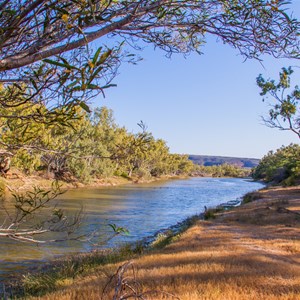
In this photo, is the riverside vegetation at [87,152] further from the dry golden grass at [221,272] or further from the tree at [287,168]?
the tree at [287,168]

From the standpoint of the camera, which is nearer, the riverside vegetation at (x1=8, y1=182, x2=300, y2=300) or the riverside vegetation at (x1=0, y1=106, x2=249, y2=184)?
the riverside vegetation at (x1=0, y1=106, x2=249, y2=184)

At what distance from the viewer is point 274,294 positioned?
5.47 meters

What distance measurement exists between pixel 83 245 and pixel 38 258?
2775mm

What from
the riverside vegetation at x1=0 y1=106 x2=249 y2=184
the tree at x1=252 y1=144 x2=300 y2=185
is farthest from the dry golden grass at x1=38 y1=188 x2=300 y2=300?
the tree at x1=252 y1=144 x2=300 y2=185

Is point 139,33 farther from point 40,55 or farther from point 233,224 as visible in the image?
point 233,224

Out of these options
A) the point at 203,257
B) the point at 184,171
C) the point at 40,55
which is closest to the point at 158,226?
the point at 203,257

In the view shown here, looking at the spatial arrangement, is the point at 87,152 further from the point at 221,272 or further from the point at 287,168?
the point at 287,168

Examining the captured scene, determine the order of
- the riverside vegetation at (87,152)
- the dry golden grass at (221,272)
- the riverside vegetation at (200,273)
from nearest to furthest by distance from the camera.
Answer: the riverside vegetation at (87,152) < the riverside vegetation at (200,273) < the dry golden grass at (221,272)

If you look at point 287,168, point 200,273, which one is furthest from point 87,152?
point 287,168

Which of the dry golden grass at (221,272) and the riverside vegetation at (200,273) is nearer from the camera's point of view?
the riverside vegetation at (200,273)

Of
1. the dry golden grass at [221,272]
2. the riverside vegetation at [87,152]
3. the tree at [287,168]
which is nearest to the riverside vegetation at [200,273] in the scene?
the dry golden grass at [221,272]

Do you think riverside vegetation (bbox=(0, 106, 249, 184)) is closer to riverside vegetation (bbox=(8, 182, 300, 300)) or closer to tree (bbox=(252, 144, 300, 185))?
riverside vegetation (bbox=(8, 182, 300, 300))

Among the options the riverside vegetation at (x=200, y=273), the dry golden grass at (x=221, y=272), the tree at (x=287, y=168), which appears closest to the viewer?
the riverside vegetation at (x=200, y=273)

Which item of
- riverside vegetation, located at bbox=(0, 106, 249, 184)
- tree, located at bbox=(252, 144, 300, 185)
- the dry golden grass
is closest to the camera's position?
riverside vegetation, located at bbox=(0, 106, 249, 184)
